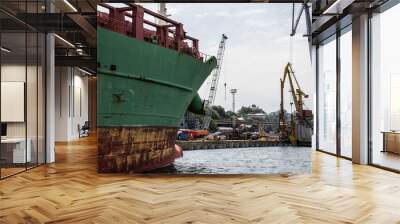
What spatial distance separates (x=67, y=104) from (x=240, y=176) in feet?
33.3

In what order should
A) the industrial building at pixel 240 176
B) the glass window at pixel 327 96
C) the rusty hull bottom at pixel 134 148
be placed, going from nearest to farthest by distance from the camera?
the industrial building at pixel 240 176 → the rusty hull bottom at pixel 134 148 → the glass window at pixel 327 96

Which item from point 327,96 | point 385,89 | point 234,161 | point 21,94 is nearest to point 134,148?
point 234,161

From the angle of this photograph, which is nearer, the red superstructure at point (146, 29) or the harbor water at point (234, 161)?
the red superstructure at point (146, 29)

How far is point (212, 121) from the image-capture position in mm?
5598

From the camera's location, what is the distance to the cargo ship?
5.39 meters

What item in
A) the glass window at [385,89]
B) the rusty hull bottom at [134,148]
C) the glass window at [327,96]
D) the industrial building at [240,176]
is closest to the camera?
the industrial building at [240,176]

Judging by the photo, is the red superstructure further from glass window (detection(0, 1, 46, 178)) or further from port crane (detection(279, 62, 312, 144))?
glass window (detection(0, 1, 46, 178))

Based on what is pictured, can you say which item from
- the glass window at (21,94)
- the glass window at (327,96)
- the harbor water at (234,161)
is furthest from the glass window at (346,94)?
the glass window at (21,94)

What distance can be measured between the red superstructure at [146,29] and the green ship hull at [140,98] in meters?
0.09

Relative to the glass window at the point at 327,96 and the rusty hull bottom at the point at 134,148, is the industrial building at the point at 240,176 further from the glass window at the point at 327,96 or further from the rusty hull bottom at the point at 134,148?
the rusty hull bottom at the point at 134,148

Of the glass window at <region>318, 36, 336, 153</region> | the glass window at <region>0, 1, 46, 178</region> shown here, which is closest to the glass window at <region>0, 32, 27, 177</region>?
the glass window at <region>0, 1, 46, 178</region>

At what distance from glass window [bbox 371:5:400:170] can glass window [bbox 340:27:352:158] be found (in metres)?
0.76

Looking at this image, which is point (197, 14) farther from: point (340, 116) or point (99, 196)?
point (340, 116)

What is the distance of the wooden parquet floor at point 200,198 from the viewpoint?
11.1 ft
